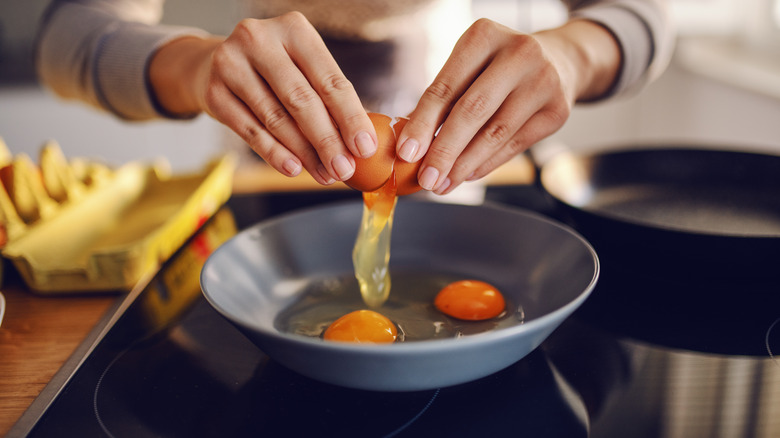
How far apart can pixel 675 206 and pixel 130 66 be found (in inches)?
43.3

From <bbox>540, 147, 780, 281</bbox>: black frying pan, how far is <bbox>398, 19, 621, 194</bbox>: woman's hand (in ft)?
0.48

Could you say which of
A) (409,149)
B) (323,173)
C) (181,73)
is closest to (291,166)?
(323,173)

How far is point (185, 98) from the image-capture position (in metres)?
1.07

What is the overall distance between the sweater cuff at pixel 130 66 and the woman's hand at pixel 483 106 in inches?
23.4

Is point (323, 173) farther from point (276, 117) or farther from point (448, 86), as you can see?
point (448, 86)

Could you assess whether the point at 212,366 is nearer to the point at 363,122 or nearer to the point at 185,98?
the point at 363,122

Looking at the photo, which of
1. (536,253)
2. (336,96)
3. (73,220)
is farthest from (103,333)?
(536,253)

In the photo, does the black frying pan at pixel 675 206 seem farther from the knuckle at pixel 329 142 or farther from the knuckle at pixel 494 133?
the knuckle at pixel 329 142

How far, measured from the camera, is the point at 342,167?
2.43ft

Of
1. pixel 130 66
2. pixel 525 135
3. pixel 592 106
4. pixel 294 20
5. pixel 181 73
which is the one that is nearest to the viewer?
pixel 294 20

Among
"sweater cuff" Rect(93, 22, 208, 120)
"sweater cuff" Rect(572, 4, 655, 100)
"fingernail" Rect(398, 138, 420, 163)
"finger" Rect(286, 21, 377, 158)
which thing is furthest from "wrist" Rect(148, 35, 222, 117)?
"sweater cuff" Rect(572, 4, 655, 100)

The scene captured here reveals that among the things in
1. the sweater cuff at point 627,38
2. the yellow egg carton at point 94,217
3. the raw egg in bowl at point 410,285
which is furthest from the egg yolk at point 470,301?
the sweater cuff at point 627,38

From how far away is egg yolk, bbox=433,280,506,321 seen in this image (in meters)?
0.78

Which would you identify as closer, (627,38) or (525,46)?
(525,46)
